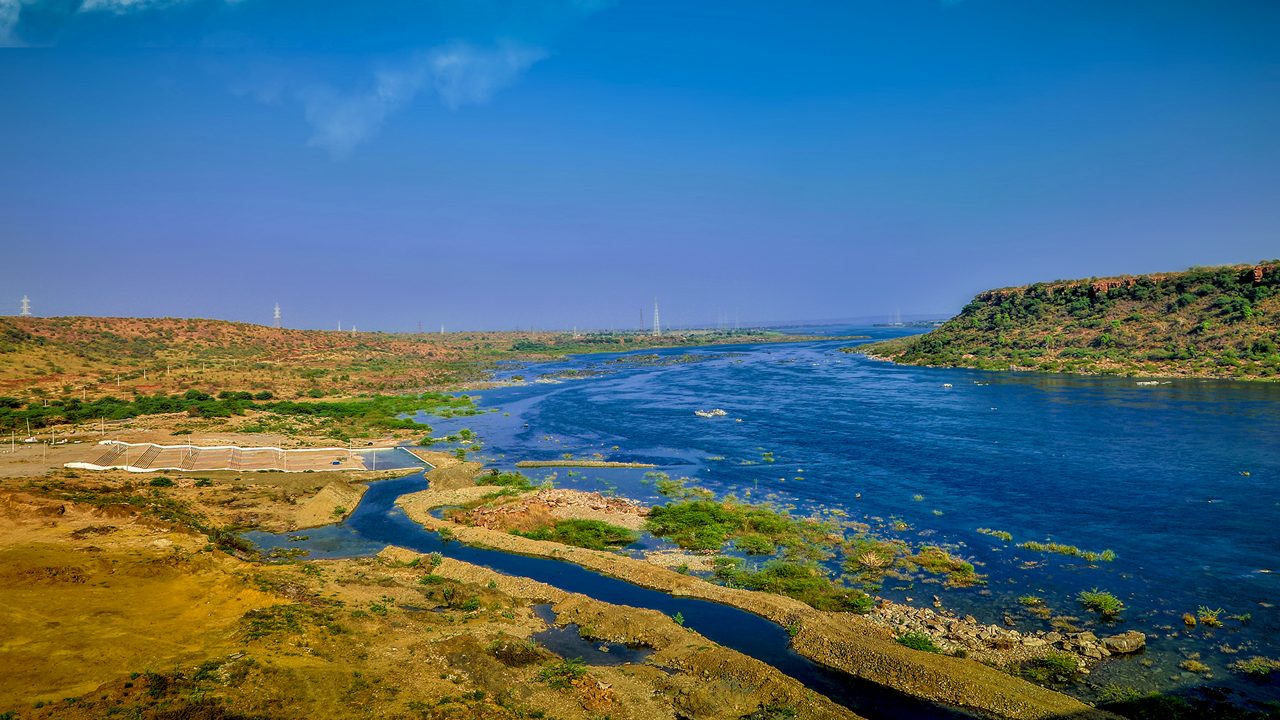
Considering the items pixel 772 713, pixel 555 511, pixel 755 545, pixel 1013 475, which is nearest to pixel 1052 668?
pixel 772 713

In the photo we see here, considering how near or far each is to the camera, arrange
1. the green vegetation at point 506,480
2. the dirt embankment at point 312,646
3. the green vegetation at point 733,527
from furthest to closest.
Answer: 1. the green vegetation at point 506,480
2. the green vegetation at point 733,527
3. the dirt embankment at point 312,646

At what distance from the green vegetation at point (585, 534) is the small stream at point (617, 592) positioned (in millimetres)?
2083

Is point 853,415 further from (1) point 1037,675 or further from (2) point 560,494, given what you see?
(1) point 1037,675

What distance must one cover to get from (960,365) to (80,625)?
112554 mm

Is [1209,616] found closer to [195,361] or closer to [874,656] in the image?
[874,656]

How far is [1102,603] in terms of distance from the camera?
20.1 meters

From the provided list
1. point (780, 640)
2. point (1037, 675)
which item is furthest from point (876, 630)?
point (1037, 675)

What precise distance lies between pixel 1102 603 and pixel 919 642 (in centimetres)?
767

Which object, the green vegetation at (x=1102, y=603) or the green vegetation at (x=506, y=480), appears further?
the green vegetation at (x=506, y=480)

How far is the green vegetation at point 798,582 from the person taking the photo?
827 inches

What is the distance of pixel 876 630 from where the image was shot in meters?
18.9

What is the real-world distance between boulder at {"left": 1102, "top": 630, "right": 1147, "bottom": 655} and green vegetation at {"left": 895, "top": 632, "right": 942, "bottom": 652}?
4.92m

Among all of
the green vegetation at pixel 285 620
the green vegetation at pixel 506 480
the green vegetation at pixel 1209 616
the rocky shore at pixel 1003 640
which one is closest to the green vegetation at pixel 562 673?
the green vegetation at pixel 285 620

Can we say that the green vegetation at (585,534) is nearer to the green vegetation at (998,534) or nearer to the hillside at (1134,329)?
the green vegetation at (998,534)
